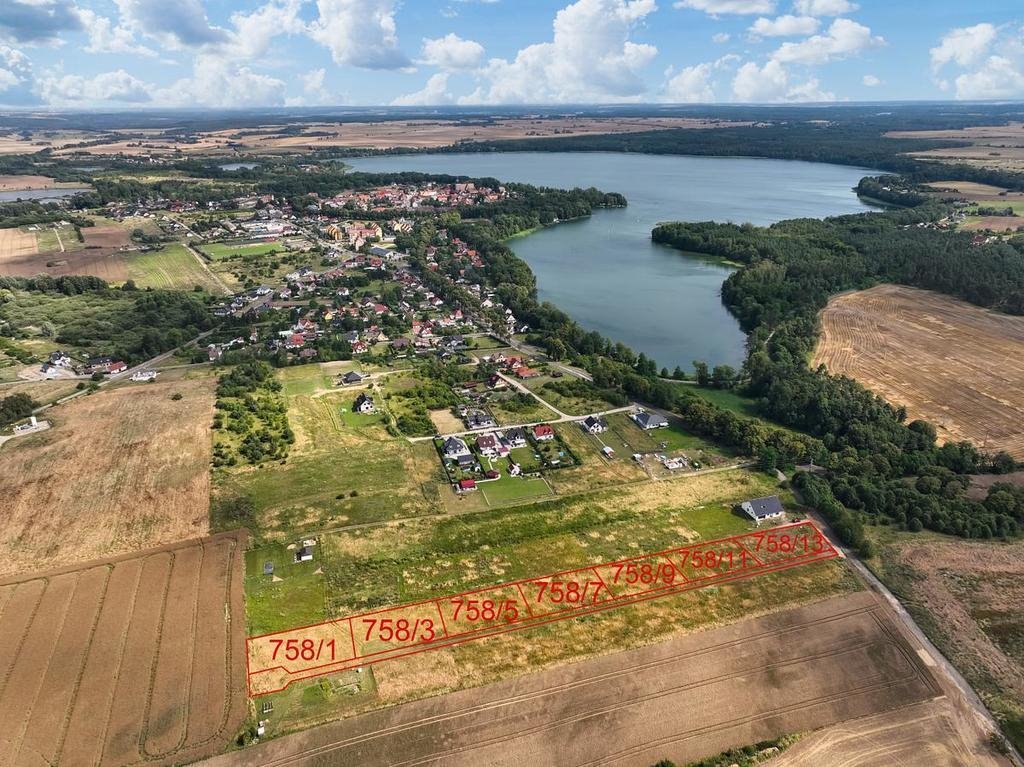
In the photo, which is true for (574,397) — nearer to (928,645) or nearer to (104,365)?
(928,645)

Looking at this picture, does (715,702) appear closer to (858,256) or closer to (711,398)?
(711,398)

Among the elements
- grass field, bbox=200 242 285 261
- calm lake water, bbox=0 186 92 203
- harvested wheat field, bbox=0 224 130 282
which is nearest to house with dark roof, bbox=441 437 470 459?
harvested wheat field, bbox=0 224 130 282

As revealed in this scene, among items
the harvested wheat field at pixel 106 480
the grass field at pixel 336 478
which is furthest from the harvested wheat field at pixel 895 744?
the harvested wheat field at pixel 106 480

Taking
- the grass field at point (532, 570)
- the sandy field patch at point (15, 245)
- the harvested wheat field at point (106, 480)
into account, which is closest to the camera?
the grass field at point (532, 570)

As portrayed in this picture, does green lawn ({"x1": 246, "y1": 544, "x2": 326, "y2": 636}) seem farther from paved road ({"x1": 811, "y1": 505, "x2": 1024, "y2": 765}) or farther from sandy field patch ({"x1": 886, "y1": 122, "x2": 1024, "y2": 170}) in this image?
→ sandy field patch ({"x1": 886, "y1": 122, "x2": 1024, "y2": 170})

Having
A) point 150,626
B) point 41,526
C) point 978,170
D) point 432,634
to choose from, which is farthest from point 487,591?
point 978,170

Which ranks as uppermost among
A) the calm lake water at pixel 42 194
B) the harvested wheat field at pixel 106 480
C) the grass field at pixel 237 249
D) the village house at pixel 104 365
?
the calm lake water at pixel 42 194

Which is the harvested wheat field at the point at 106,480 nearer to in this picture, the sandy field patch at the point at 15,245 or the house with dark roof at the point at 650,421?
the house with dark roof at the point at 650,421
